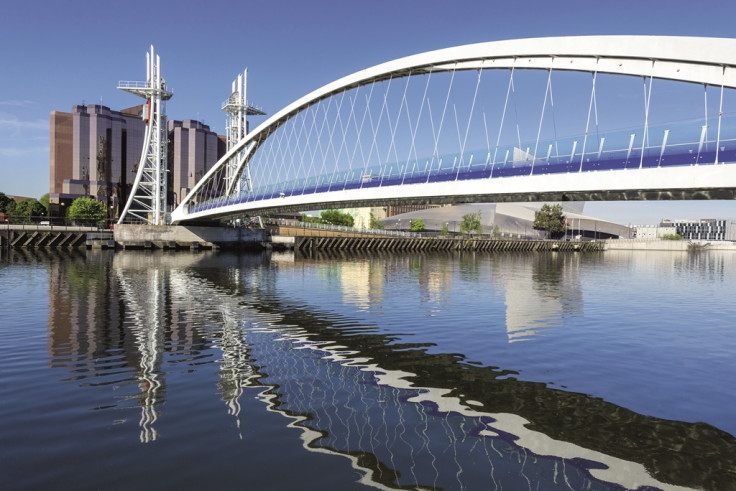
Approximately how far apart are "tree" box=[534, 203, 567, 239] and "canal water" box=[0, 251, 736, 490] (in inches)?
4861

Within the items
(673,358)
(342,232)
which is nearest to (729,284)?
(673,358)

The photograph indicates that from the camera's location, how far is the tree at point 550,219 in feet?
446

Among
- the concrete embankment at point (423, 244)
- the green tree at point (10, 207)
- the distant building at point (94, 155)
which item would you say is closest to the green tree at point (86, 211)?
the green tree at point (10, 207)

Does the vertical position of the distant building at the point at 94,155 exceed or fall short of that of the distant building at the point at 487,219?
→ it exceeds it

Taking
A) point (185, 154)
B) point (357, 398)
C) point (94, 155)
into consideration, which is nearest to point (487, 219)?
point (185, 154)

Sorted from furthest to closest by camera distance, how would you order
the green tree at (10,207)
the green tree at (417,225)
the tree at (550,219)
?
the tree at (550,219)
the green tree at (417,225)
the green tree at (10,207)

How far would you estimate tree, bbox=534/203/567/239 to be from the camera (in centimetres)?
13595

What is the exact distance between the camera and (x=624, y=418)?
816 cm

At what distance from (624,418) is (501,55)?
1982 centimetres

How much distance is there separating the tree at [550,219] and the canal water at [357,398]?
405 ft

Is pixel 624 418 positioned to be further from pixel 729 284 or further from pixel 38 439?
pixel 729 284

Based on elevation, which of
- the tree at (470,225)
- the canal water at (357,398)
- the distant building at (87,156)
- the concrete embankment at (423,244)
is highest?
the distant building at (87,156)

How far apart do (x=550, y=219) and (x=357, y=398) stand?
13755cm

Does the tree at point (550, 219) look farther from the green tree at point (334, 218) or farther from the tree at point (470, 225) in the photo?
the green tree at point (334, 218)
